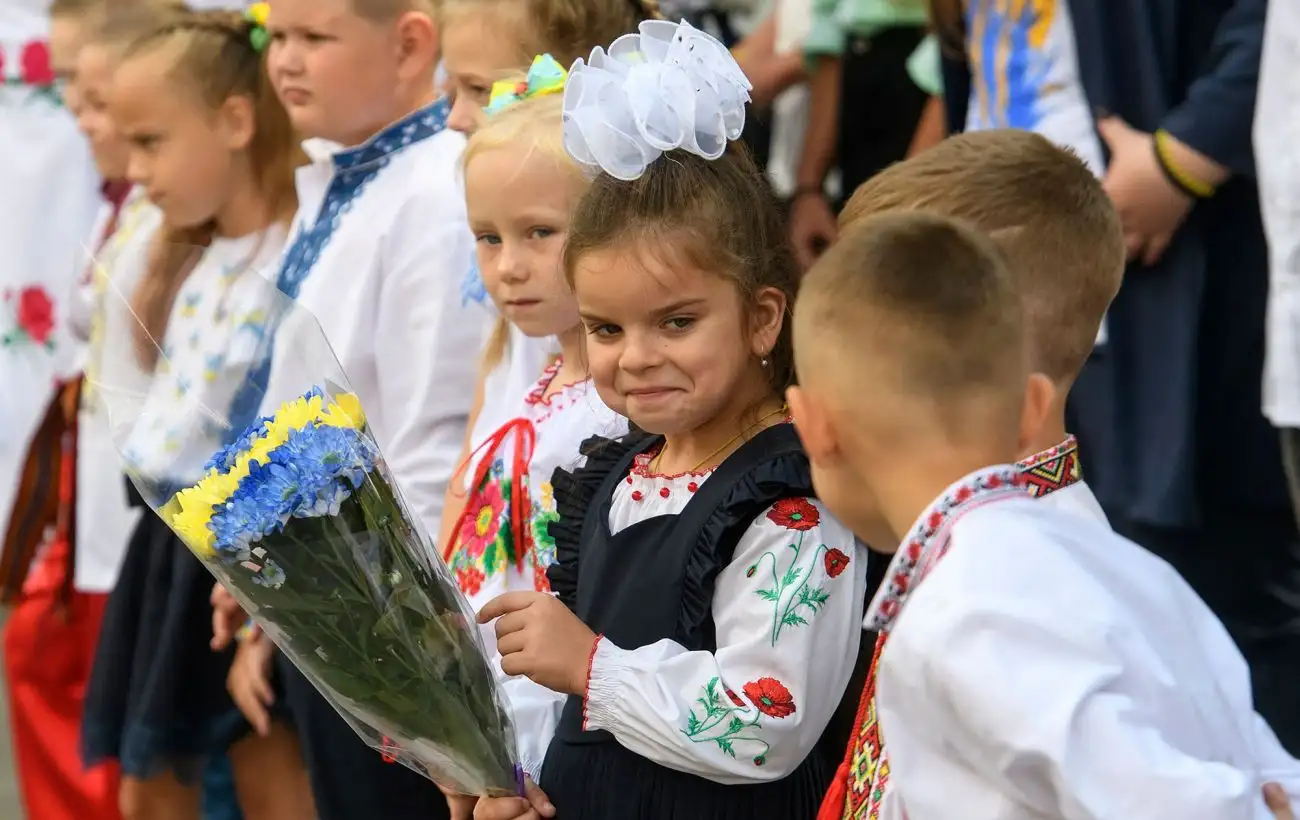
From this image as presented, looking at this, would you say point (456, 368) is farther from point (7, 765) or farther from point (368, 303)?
point (7, 765)

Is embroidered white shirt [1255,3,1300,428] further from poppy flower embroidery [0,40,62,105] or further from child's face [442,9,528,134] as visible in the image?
poppy flower embroidery [0,40,62,105]

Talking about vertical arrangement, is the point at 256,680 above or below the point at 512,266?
below

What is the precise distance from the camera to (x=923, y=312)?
4.70 feet

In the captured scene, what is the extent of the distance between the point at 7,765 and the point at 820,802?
Answer: 3.50m

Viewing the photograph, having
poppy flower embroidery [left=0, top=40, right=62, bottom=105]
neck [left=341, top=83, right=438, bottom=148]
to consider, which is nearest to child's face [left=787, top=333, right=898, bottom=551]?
neck [left=341, top=83, right=438, bottom=148]

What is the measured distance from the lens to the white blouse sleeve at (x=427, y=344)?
2812mm

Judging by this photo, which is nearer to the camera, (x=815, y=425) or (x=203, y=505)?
(x=815, y=425)

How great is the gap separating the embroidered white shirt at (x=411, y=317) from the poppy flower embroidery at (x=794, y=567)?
1070 millimetres

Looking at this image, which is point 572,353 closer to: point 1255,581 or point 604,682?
point 604,682

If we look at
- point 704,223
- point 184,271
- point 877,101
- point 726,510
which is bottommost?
point 877,101

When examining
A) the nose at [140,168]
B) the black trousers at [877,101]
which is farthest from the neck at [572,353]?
the black trousers at [877,101]

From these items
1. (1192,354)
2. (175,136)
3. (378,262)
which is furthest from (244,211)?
(1192,354)

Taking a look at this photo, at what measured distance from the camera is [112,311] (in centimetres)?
221

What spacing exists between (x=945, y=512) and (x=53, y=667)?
325 cm
